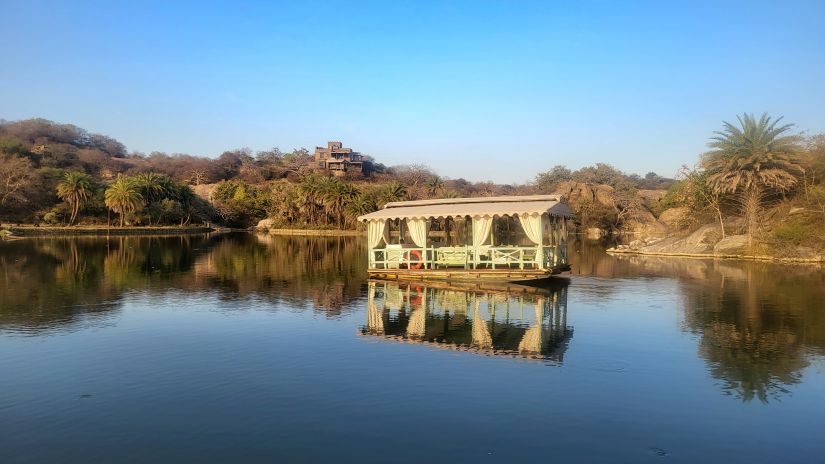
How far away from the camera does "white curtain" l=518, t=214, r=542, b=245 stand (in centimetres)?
2066

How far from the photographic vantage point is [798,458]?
6.22 m

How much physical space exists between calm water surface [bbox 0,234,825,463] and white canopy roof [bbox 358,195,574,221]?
3636 millimetres

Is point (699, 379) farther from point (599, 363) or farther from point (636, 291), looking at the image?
point (636, 291)

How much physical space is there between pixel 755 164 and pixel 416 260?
22.2 m

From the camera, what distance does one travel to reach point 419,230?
75.1 feet

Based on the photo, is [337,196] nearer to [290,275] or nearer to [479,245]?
[290,275]

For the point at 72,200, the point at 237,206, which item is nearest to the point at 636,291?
the point at 72,200

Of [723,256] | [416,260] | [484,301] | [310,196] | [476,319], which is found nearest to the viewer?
[476,319]

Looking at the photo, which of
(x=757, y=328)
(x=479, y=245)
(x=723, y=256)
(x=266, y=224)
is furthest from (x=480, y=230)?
(x=266, y=224)

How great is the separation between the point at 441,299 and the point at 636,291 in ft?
23.4

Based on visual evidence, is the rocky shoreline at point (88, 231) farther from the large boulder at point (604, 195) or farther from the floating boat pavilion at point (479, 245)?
the large boulder at point (604, 195)

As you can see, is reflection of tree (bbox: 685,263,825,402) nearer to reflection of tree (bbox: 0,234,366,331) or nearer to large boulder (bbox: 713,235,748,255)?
reflection of tree (bbox: 0,234,366,331)

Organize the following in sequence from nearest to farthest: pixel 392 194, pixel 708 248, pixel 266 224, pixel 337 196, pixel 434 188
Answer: pixel 708 248 → pixel 392 194 → pixel 337 196 → pixel 266 224 → pixel 434 188

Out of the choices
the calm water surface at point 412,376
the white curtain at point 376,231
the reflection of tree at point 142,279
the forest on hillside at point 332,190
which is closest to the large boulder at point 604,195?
the forest on hillside at point 332,190
